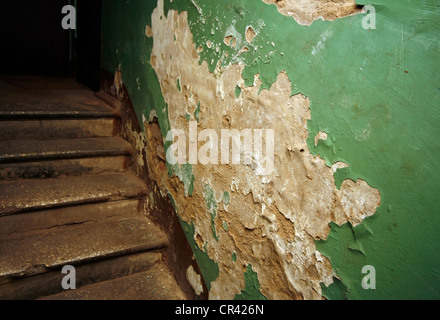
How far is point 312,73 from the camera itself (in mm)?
927

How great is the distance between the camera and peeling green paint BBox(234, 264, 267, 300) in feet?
4.07

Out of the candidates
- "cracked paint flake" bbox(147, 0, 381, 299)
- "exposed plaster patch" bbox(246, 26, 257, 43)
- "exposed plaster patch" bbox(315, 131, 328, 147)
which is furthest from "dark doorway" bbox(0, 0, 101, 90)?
"exposed plaster patch" bbox(315, 131, 328, 147)

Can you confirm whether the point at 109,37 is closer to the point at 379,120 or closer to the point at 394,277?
the point at 379,120

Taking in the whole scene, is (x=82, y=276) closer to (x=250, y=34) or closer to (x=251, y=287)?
(x=251, y=287)

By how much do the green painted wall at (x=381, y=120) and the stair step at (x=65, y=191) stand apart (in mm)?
1361

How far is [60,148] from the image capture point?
208 cm

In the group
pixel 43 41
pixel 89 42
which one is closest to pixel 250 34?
pixel 89 42

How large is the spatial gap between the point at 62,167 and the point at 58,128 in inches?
14.7

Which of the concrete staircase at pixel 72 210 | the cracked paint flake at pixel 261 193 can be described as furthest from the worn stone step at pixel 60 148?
the cracked paint flake at pixel 261 193

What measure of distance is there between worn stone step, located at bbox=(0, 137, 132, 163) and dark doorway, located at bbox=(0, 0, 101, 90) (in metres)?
1.04

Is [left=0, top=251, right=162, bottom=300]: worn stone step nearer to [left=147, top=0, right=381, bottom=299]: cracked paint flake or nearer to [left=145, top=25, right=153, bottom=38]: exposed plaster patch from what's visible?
[left=147, top=0, right=381, bottom=299]: cracked paint flake

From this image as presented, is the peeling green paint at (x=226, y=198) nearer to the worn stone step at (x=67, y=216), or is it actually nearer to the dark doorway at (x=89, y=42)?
the worn stone step at (x=67, y=216)
